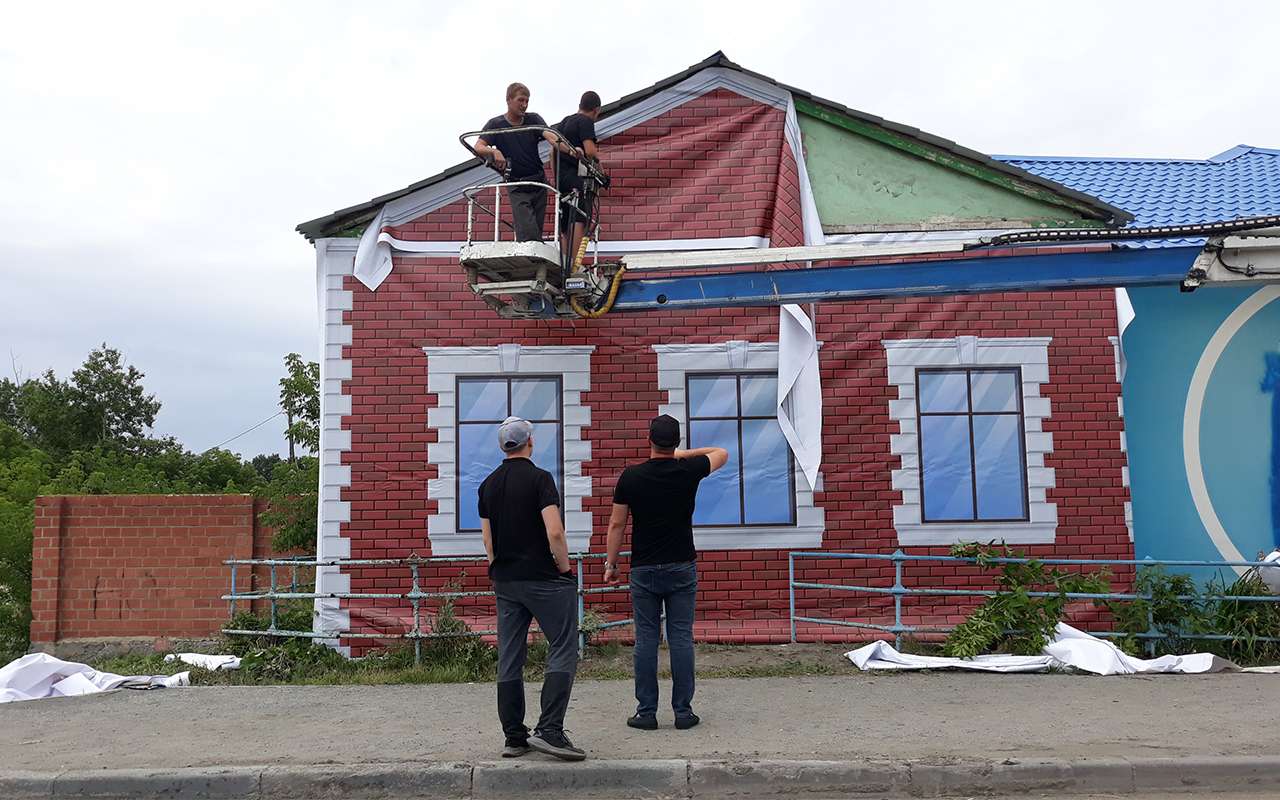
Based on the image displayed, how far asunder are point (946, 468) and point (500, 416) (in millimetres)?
4312

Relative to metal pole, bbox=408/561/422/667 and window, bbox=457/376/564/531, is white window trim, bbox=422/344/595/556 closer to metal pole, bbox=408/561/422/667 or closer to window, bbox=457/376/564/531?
window, bbox=457/376/564/531

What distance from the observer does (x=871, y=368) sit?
34.4 feet

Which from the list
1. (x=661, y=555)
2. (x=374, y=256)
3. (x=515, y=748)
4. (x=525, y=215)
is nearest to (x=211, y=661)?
(x=374, y=256)

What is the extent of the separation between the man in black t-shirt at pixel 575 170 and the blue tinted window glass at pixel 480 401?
1.88 metres

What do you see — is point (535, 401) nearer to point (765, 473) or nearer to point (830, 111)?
point (765, 473)

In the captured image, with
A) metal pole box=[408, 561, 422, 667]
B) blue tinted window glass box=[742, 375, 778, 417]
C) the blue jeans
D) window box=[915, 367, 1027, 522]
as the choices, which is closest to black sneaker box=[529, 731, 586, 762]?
the blue jeans

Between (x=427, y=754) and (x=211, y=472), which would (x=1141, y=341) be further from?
(x=211, y=472)

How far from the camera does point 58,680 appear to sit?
8820mm

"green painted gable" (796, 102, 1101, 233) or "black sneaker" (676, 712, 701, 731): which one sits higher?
"green painted gable" (796, 102, 1101, 233)

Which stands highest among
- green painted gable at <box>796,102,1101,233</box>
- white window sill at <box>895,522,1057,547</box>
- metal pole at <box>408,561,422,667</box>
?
green painted gable at <box>796,102,1101,233</box>

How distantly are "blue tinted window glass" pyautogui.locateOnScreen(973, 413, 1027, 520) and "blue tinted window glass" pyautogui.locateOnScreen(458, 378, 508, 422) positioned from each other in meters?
4.58

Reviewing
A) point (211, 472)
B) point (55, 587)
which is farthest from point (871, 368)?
point (211, 472)

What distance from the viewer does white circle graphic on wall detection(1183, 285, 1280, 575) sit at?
34.4 ft

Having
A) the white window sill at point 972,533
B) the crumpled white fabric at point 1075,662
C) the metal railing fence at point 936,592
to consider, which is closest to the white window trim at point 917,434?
the white window sill at point 972,533
